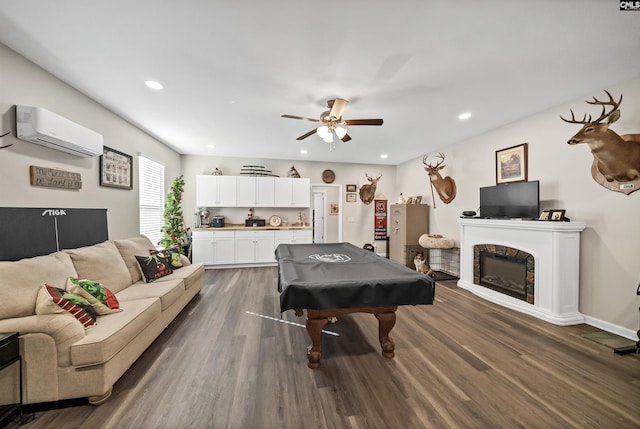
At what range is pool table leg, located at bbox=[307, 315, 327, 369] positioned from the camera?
1.90 metres

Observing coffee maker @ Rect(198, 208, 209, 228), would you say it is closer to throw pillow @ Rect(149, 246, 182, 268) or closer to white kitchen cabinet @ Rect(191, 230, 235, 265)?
white kitchen cabinet @ Rect(191, 230, 235, 265)

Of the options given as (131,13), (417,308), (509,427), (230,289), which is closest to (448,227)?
(417,308)

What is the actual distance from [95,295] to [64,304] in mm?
319

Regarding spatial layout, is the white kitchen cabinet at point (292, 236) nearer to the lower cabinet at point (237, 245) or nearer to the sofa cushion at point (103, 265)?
the lower cabinet at point (237, 245)

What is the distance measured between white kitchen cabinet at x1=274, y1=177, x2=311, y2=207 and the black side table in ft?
14.7

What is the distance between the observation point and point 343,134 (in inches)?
113

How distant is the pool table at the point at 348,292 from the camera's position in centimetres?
169

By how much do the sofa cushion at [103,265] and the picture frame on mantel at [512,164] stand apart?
5.26m

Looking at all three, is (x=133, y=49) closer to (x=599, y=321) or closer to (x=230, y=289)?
(x=230, y=289)

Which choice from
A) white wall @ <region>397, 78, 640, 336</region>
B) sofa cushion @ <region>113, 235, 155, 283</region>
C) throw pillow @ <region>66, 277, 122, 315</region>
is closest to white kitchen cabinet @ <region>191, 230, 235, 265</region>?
sofa cushion @ <region>113, 235, 155, 283</region>

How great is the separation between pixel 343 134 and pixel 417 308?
2513 millimetres

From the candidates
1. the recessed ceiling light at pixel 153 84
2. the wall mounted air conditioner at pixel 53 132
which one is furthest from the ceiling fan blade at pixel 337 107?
the wall mounted air conditioner at pixel 53 132

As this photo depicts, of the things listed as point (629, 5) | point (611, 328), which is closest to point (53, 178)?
point (629, 5)

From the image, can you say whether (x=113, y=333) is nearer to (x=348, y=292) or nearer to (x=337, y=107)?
(x=348, y=292)
